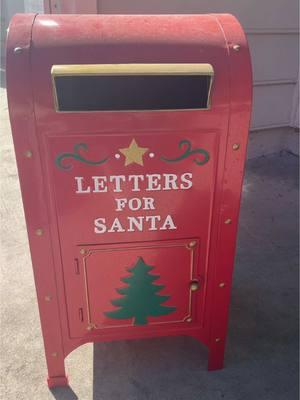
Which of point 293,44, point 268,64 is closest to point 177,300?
point 268,64

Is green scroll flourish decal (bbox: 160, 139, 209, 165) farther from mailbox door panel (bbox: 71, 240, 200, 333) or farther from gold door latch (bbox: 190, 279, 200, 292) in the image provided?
gold door latch (bbox: 190, 279, 200, 292)

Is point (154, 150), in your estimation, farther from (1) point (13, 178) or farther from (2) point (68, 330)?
(1) point (13, 178)

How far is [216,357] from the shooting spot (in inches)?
83.6

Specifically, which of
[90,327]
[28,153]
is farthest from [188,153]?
[90,327]

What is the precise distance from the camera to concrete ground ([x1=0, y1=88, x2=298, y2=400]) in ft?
6.72

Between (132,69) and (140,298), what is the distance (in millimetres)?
1056

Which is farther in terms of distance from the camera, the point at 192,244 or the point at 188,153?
the point at 192,244

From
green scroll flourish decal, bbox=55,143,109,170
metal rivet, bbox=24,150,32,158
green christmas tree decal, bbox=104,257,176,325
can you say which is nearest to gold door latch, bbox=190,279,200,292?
green christmas tree decal, bbox=104,257,176,325

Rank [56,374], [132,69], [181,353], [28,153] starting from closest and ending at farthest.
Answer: [132,69], [28,153], [56,374], [181,353]

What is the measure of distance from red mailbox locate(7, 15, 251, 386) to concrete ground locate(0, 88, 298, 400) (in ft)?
1.32

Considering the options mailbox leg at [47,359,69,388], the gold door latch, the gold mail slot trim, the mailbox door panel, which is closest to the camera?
the gold mail slot trim

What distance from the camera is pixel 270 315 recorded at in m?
2.53

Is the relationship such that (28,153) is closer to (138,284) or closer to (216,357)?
(138,284)

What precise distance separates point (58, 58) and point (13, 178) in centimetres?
293
